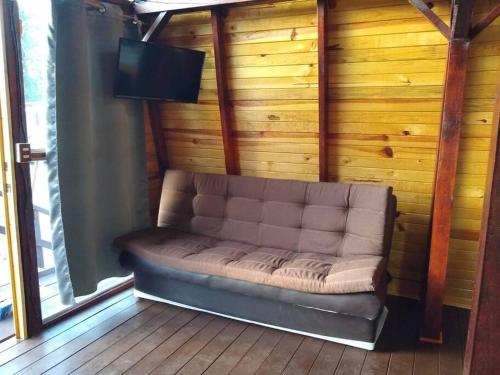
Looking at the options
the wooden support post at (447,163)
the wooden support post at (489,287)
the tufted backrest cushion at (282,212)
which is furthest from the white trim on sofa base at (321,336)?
the wooden support post at (489,287)

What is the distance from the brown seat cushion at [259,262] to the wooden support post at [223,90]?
0.69 metres

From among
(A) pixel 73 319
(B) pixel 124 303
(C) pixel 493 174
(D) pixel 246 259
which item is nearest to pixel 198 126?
(D) pixel 246 259

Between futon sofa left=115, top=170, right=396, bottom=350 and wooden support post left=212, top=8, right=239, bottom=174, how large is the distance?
0.19 meters

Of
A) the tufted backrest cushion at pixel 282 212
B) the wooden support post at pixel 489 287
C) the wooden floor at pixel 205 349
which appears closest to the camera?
the wooden support post at pixel 489 287

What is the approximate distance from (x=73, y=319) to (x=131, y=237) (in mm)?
678

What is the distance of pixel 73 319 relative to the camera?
2.69m

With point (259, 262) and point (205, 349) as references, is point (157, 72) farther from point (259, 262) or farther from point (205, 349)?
point (205, 349)

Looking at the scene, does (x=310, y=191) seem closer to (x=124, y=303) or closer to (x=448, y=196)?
(x=448, y=196)

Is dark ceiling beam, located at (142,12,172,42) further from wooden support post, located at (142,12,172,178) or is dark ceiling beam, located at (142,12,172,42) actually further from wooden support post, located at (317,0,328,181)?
wooden support post, located at (317,0,328,181)

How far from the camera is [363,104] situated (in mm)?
2646

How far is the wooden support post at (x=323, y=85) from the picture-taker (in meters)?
2.40

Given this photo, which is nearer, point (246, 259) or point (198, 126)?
point (246, 259)

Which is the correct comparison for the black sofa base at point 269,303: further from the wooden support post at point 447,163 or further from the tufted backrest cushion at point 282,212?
the tufted backrest cushion at point 282,212

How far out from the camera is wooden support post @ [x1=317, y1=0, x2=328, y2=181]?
2.40m
